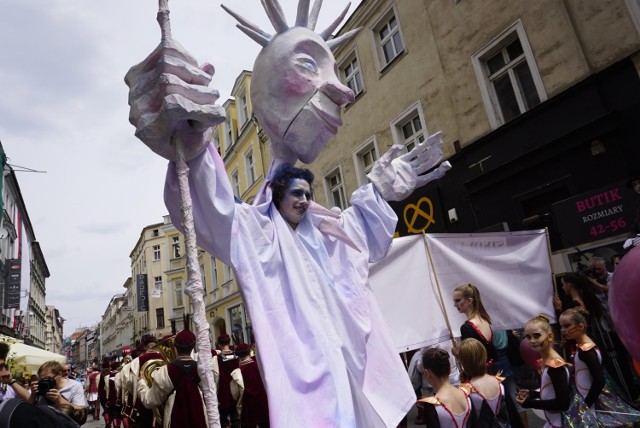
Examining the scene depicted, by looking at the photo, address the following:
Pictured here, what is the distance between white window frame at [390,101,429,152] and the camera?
955 centimetres

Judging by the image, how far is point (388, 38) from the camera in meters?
10.8

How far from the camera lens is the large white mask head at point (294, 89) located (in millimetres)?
2107

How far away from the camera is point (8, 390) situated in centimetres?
505

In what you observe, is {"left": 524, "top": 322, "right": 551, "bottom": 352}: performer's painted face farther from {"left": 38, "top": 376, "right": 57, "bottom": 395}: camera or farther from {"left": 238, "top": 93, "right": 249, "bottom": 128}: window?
{"left": 238, "top": 93, "right": 249, "bottom": 128}: window

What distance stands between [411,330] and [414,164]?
6.49 feet

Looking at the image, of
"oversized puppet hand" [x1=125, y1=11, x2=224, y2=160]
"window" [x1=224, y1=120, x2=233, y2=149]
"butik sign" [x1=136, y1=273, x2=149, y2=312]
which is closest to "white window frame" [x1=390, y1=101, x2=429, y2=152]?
"oversized puppet hand" [x1=125, y1=11, x2=224, y2=160]

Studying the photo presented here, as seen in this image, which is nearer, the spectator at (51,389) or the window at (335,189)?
the spectator at (51,389)

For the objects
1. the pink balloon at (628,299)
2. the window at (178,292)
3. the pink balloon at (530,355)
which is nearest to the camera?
the pink balloon at (628,299)

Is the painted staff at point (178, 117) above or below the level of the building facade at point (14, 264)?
below

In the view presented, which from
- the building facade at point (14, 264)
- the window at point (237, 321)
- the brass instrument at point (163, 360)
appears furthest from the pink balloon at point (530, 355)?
the building facade at point (14, 264)

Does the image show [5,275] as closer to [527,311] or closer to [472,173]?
[472,173]

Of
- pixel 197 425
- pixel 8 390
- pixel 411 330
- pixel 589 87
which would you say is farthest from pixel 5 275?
pixel 589 87

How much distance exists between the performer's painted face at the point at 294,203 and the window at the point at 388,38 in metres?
9.22

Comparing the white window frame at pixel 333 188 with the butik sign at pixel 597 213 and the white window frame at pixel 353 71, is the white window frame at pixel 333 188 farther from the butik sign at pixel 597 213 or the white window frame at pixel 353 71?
the butik sign at pixel 597 213
